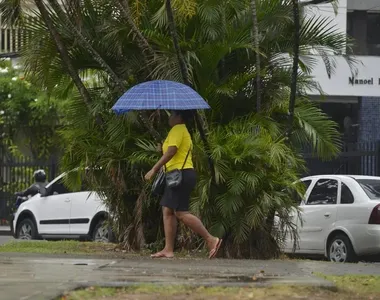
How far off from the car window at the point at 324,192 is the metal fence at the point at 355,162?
6.30 metres

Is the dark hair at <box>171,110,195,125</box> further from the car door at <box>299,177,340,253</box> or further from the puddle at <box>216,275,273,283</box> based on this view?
the car door at <box>299,177,340,253</box>

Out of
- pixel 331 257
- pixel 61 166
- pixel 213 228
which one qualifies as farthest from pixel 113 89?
pixel 331 257

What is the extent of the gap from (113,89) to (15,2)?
170 centimetres

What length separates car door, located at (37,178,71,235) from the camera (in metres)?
17.6

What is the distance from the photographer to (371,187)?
13.8 m

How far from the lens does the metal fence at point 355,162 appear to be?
2123cm

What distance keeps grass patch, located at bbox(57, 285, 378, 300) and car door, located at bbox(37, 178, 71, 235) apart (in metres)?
10.6

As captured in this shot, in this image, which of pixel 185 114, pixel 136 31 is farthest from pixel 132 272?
pixel 136 31

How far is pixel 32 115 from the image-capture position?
25.4 meters

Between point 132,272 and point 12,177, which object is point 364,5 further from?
point 132,272

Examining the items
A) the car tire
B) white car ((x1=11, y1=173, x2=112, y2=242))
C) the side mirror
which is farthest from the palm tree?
the side mirror

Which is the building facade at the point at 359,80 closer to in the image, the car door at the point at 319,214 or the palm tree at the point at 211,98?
the car door at the point at 319,214

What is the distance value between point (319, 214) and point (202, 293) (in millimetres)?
7520

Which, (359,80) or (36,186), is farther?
(359,80)
